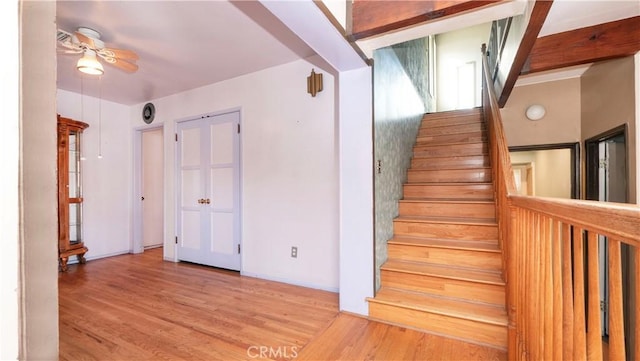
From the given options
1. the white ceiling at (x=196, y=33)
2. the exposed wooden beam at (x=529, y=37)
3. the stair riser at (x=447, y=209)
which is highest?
the white ceiling at (x=196, y=33)

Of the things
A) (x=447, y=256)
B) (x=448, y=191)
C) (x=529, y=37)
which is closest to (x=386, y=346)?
(x=447, y=256)

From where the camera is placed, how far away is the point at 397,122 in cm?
314

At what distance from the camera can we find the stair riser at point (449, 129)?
13.0 ft

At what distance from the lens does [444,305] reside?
7.28 ft

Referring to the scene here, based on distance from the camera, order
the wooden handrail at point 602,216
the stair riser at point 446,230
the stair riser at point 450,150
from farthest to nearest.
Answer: the stair riser at point 450,150, the stair riser at point 446,230, the wooden handrail at point 602,216

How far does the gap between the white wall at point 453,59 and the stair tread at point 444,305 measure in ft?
15.3

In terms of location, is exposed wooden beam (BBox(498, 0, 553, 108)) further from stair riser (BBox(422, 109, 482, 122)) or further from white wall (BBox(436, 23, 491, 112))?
white wall (BBox(436, 23, 491, 112))

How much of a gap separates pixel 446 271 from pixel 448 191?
1.10 metres

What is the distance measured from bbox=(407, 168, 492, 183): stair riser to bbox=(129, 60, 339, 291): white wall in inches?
45.5


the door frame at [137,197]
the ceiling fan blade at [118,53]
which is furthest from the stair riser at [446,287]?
the door frame at [137,197]

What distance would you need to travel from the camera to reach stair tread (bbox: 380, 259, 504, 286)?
224 centimetres

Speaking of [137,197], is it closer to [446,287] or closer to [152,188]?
[152,188]

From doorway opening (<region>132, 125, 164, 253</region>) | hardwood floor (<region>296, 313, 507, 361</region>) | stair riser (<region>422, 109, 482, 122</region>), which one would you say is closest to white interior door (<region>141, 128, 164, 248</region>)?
doorway opening (<region>132, 125, 164, 253</region>)

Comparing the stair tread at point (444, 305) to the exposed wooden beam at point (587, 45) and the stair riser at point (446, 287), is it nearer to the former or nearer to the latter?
the stair riser at point (446, 287)
